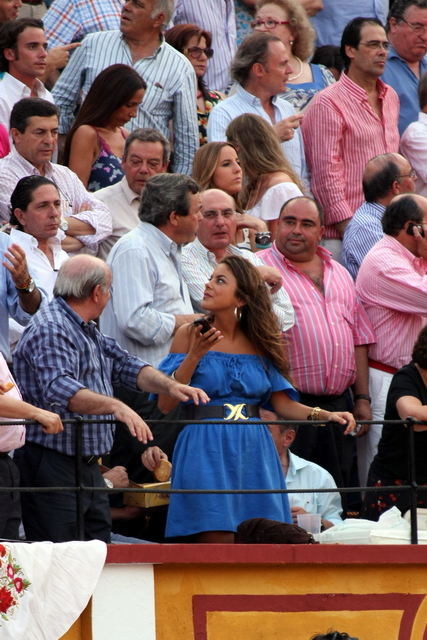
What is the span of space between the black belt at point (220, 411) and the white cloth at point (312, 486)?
1026mm

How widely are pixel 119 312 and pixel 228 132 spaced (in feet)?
7.02

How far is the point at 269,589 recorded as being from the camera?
486 centimetres

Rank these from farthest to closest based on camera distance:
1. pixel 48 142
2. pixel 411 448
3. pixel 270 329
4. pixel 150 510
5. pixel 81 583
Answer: pixel 48 142, pixel 150 510, pixel 270 329, pixel 411 448, pixel 81 583

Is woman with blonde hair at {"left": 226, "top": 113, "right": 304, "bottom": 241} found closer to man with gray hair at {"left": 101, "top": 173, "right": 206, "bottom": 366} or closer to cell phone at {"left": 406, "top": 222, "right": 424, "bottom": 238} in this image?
cell phone at {"left": 406, "top": 222, "right": 424, "bottom": 238}

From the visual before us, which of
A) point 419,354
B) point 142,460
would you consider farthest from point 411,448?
point 142,460

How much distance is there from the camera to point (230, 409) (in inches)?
211

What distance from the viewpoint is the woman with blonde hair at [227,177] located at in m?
7.29

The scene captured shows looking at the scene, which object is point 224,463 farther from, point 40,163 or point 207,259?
point 40,163

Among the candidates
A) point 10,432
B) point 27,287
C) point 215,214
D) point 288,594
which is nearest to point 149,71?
point 215,214

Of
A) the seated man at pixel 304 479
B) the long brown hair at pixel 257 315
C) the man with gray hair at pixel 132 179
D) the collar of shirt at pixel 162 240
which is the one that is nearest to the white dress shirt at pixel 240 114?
the man with gray hair at pixel 132 179

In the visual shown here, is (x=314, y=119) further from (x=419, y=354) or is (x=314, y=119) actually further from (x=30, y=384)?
(x=30, y=384)

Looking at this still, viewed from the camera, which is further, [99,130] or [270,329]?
[99,130]

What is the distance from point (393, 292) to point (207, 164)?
1.43 m

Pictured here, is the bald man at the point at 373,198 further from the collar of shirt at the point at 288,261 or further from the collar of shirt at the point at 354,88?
the collar of shirt at the point at 354,88
